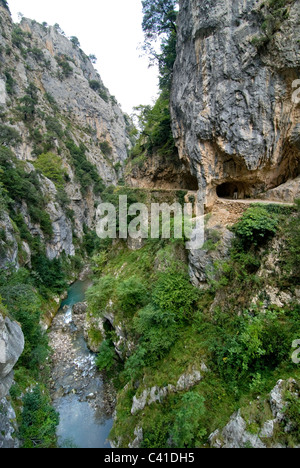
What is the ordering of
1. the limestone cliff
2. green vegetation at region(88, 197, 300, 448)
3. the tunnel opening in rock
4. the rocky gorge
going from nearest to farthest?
green vegetation at region(88, 197, 300, 448)
the rocky gorge
the tunnel opening in rock
the limestone cliff

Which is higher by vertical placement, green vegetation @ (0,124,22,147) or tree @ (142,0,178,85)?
tree @ (142,0,178,85)

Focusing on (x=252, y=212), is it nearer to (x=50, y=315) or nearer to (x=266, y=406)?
(x=266, y=406)

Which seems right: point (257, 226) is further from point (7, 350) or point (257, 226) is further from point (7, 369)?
point (7, 369)

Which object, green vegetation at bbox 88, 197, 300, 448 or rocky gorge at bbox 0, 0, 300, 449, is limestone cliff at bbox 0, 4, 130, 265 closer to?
rocky gorge at bbox 0, 0, 300, 449

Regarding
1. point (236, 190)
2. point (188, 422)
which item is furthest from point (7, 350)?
point (236, 190)

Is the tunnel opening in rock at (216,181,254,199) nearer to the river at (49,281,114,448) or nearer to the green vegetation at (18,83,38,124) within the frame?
the river at (49,281,114,448)

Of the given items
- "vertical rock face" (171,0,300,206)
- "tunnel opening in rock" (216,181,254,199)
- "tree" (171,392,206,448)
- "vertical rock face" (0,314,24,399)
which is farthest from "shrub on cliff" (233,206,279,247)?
"vertical rock face" (0,314,24,399)

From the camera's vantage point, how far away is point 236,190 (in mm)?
12414

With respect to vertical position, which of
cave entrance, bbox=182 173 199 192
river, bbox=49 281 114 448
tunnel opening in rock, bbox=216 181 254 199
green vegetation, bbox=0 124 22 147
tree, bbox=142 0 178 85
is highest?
tree, bbox=142 0 178 85

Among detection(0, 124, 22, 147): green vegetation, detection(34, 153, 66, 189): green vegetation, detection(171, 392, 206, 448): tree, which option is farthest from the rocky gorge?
detection(0, 124, 22, 147): green vegetation

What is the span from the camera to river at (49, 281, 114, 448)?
28.8 ft

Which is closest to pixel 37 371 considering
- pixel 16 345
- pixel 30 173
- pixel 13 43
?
pixel 16 345

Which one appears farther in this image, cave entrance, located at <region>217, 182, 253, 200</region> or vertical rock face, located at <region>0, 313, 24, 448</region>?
cave entrance, located at <region>217, 182, 253, 200</region>

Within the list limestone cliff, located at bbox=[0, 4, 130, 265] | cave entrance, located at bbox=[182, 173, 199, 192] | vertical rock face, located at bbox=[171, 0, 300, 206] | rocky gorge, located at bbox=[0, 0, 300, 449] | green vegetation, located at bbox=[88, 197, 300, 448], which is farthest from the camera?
limestone cliff, located at bbox=[0, 4, 130, 265]
